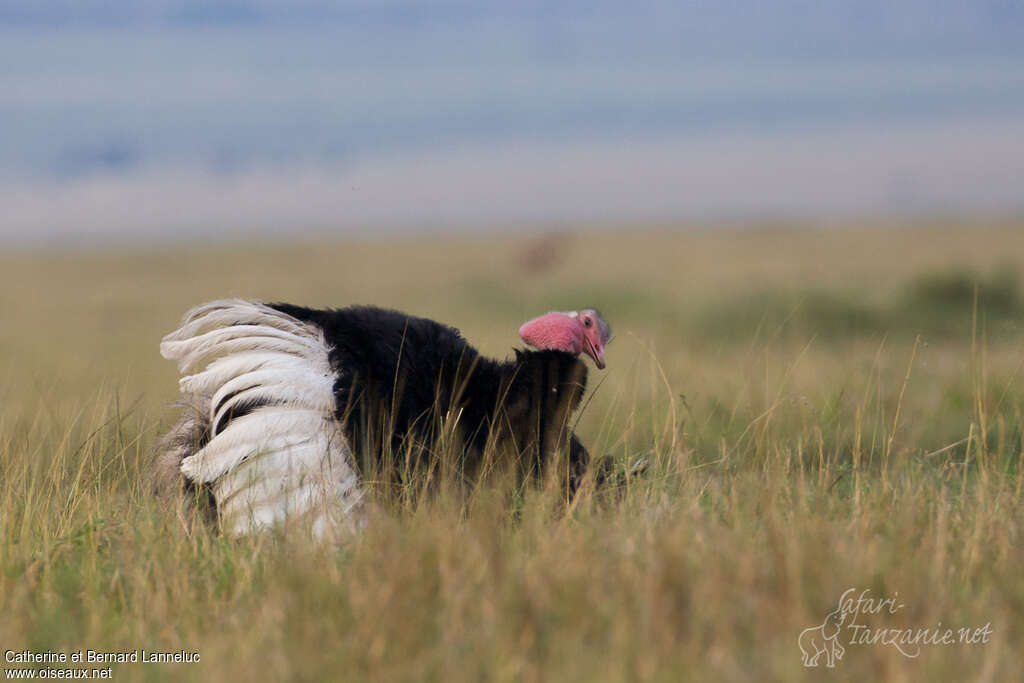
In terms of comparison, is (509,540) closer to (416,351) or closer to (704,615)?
(704,615)

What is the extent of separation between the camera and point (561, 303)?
22281mm

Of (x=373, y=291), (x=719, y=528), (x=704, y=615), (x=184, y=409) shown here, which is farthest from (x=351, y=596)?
(x=373, y=291)

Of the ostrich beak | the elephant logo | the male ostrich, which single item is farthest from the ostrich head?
the elephant logo

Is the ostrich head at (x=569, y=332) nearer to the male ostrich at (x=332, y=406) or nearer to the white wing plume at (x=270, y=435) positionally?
the male ostrich at (x=332, y=406)

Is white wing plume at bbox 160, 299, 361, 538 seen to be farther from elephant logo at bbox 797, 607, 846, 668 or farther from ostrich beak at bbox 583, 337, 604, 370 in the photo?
elephant logo at bbox 797, 607, 846, 668

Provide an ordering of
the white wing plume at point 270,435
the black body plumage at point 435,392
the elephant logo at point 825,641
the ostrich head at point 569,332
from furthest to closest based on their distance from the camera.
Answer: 1. the ostrich head at point 569,332
2. the black body plumage at point 435,392
3. the white wing plume at point 270,435
4. the elephant logo at point 825,641

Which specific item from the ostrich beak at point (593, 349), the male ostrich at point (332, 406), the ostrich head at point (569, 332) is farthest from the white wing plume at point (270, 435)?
the ostrich beak at point (593, 349)

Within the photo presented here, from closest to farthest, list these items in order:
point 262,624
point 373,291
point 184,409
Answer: point 262,624
point 184,409
point 373,291

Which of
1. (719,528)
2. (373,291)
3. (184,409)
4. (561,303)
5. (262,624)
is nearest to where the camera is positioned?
(262,624)

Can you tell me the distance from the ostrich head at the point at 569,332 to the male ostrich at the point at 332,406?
0.11 m

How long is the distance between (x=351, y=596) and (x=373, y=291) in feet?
113

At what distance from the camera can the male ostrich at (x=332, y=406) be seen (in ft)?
13.9

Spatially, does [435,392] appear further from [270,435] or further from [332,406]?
[270,435]

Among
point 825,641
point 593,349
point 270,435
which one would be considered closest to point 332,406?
point 270,435
